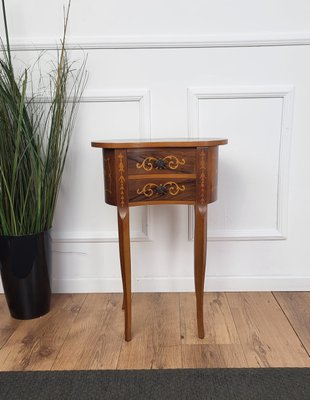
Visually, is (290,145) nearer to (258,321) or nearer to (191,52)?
(191,52)

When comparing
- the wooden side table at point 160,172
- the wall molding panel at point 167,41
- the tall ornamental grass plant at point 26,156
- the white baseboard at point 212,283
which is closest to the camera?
the wooden side table at point 160,172

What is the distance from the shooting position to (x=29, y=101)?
1.55 m

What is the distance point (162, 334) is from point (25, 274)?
0.57 meters

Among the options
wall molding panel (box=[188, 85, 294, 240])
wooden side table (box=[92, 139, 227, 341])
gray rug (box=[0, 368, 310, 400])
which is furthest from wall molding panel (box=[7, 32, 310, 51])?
gray rug (box=[0, 368, 310, 400])

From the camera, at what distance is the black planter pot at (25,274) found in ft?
4.60

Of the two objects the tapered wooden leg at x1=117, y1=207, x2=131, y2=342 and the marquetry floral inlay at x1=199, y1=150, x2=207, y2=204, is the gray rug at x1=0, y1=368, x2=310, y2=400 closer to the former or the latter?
the tapered wooden leg at x1=117, y1=207, x2=131, y2=342

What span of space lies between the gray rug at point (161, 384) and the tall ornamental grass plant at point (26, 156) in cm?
55

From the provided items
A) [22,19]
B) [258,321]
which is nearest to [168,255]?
[258,321]

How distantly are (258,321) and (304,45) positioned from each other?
1.12m

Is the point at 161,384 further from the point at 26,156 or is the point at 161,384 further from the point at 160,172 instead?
the point at 26,156

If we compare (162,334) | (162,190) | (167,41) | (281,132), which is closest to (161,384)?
(162,334)

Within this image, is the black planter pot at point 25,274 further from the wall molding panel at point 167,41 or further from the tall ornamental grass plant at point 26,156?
the wall molding panel at point 167,41

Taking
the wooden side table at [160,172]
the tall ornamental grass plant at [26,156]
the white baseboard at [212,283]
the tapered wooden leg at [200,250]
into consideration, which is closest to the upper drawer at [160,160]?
the wooden side table at [160,172]

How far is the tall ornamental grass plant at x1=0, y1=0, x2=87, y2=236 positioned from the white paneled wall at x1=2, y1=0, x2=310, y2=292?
0.41 ft
